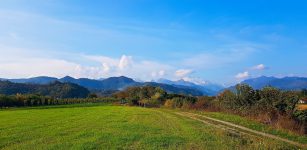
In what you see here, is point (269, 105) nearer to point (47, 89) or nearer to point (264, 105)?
point (264, 105)

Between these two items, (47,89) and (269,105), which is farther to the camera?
(47,89)

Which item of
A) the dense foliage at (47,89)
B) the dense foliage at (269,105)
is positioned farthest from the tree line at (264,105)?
the dense foliage at (47,89)

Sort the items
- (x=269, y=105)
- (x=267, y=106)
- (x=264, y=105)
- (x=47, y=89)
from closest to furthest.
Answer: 1. (x=269, y=105)
2. (x=267, y=106)
3. (x=264, y=105)
4. (x=47, y=89)

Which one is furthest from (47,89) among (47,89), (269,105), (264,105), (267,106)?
(269,105)

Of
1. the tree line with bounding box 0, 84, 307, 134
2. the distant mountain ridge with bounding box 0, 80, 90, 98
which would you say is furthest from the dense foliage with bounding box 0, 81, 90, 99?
the tree line with bounding box 0, 84, 307, 134

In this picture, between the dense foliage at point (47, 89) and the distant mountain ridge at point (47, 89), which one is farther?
the distant mountain ridge at point (47, 89)

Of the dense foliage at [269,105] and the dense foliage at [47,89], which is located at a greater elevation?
the dense foliage at [47,89]

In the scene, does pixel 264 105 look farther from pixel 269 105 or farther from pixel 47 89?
pixel 47 89

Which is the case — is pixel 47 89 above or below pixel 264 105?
above

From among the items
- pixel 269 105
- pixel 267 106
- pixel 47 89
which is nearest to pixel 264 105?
pixel 267 106

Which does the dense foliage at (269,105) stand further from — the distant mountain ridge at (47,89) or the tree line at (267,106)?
the distant mountain ridge at (47,89)

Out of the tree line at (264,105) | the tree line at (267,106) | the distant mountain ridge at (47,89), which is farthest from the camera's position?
the distant mountain ridge at (47,89)

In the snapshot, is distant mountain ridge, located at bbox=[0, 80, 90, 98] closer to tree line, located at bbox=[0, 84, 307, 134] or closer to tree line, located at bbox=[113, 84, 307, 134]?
tree line, located at bbox=[0, 84, 307, 134]

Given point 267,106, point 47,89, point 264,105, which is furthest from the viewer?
point 47,89
